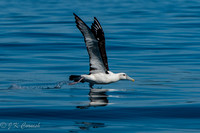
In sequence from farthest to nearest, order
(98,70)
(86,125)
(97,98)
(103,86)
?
(103,86)
(98,70)
(97,98)
(86,125)

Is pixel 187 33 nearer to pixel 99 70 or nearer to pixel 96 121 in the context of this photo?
pixel 99 70

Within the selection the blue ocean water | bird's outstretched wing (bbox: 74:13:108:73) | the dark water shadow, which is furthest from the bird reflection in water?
the dark water shadow

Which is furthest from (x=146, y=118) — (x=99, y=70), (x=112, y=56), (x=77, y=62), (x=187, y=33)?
(x=187, y=33)

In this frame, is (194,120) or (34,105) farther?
(34,105)

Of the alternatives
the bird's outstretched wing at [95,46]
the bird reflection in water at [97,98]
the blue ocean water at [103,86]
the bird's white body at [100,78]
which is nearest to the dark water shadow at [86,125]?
the blue ocean water at [103,86]

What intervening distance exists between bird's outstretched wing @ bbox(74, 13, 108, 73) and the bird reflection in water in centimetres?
58

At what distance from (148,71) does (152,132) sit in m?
7.52

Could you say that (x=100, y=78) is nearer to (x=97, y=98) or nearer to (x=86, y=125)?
(x=97, y=98)

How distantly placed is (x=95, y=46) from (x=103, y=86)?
8.36 feet

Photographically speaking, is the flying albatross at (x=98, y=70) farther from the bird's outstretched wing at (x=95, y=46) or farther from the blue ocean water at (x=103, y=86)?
the blue ocean water at (x=103, y=86)

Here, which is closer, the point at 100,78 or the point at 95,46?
the point at 95,46

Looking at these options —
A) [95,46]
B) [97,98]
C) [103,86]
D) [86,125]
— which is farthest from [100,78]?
[86,125]

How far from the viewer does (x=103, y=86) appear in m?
15.5

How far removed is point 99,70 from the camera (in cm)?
1449
